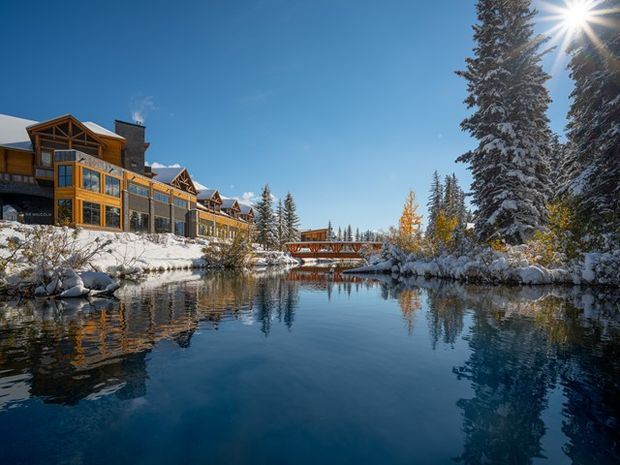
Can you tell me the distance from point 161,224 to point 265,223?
17477 mm

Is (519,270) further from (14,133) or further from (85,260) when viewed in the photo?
(14,133)

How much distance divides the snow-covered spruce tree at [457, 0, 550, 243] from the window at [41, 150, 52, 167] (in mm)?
35412

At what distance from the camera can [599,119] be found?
14.6 metres

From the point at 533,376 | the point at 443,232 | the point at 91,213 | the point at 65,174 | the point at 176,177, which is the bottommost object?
the point at 533,376

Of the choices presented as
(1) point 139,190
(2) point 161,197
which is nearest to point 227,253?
(1) point 139,190

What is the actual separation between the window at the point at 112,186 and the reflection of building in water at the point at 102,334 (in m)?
21.0

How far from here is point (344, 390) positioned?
4.96 metres

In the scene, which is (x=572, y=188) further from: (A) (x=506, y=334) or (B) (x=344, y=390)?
(B) (x=344, y=390)

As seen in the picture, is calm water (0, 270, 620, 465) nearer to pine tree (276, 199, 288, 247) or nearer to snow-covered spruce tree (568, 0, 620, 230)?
snow-covered spruce tree (568, 0, 620, 230)

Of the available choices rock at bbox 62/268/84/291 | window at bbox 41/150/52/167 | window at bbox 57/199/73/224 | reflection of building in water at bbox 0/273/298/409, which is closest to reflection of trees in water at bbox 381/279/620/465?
reflection of building in water at bbox 0/273/298/409

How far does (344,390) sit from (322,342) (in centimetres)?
267

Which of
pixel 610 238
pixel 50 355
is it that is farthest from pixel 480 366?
pixel 610 238

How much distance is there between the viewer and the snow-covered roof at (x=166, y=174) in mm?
41625

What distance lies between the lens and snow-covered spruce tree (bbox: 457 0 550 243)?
20031mm
